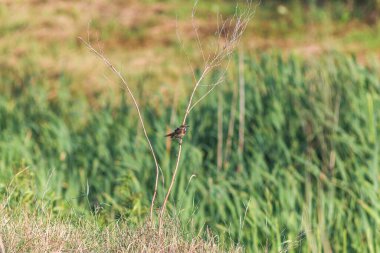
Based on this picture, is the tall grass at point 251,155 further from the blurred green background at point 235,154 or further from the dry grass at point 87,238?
the dry grass at point 87,238

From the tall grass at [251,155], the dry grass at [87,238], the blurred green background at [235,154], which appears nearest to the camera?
the dry grass at [87,238]

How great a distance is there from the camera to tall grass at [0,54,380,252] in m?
4.23

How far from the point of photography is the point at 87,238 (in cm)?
282

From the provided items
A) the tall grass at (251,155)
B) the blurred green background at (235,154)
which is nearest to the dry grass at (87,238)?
the blurred green background at (235,154)

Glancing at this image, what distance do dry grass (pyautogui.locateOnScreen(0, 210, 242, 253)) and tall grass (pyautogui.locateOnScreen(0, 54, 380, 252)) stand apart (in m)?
0.73

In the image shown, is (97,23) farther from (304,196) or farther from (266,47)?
(304,196)

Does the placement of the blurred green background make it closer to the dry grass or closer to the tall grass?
the tall grass

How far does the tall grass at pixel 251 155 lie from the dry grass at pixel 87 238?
726 mm

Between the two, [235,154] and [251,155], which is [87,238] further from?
[251,155]

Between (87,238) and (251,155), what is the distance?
2639 millimetres

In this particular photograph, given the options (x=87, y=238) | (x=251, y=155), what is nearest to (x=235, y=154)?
(x=251, y=155)

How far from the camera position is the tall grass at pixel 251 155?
13.9 feet

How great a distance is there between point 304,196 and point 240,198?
1.20ft

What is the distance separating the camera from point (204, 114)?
5672 mm
